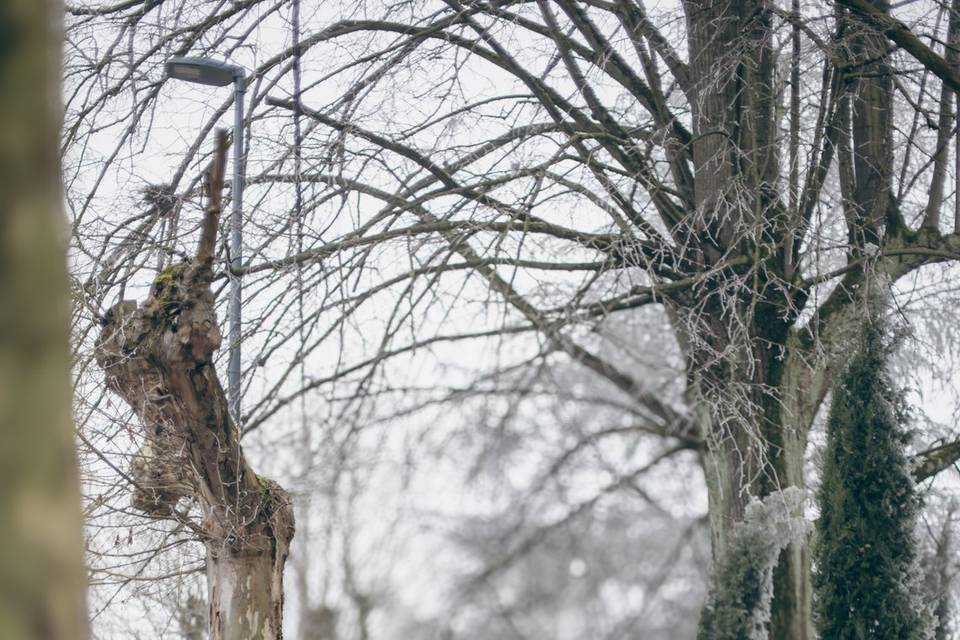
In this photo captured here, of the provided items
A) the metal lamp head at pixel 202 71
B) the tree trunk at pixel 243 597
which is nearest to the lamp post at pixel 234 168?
the metal lamp head at pixel 202 71

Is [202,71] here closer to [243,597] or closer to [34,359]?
[243,597]

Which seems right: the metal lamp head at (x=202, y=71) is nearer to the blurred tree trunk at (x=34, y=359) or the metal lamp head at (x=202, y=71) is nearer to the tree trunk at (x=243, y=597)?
the tree trunk at (x=243, y=597)

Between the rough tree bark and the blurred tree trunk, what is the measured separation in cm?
400

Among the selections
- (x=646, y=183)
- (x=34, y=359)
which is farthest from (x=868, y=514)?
(x=34, y=359)

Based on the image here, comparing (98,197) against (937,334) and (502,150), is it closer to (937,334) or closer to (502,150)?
(502,150)

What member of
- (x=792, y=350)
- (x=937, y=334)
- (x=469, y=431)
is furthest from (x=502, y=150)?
(x=469, y=431)

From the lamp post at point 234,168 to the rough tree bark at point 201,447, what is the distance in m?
0.67

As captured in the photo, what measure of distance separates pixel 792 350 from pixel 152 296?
508cm

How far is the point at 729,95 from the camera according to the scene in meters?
9.12

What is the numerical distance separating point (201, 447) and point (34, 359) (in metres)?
5.18

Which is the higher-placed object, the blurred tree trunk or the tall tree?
the tall tree

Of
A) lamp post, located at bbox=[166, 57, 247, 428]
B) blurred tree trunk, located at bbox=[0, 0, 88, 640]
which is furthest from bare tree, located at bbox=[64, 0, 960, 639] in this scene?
blurred tree trunk, located at bbox=[0, 0, 88, 640]

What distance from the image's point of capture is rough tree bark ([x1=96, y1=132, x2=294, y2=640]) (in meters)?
5.26

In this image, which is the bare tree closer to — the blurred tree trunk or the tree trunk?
the tree trunk
